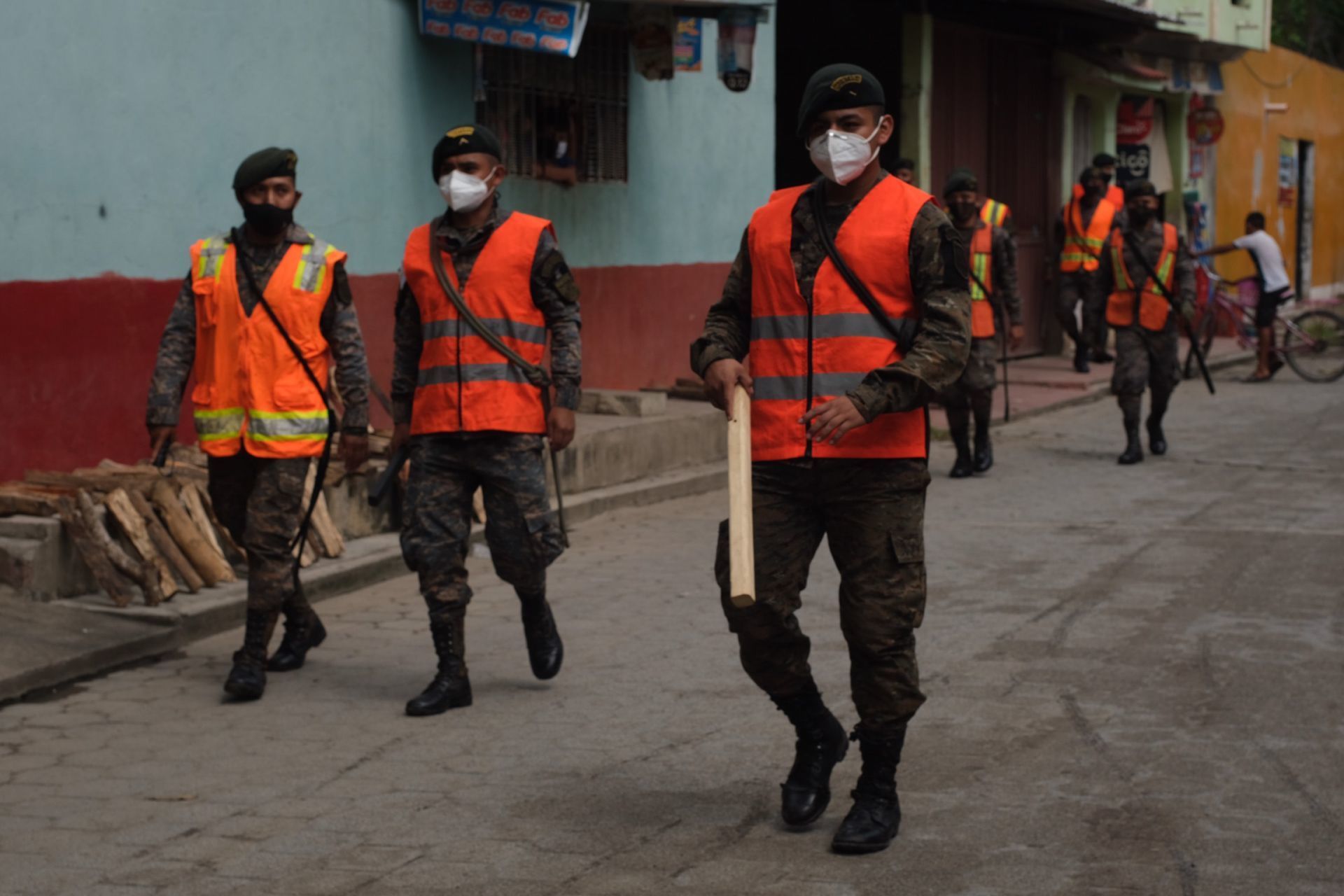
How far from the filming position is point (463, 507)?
6.97 meters

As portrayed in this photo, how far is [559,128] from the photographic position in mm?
13672

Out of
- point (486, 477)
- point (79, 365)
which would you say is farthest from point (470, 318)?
point (79, 365)

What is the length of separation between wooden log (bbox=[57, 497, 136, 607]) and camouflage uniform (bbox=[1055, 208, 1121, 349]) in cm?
1360

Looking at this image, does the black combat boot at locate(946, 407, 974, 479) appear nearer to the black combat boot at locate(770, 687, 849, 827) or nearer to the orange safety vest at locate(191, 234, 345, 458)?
the orange safety vest at locate(191, 234, 345, 458)

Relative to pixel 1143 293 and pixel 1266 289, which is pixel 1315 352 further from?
pixel 1143 293

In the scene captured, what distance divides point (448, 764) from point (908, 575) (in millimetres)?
1757

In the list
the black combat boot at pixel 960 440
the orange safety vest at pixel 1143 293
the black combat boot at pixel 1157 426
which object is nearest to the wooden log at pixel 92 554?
the black combat boot at pixel 960 440

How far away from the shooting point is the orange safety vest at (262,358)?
708 cm

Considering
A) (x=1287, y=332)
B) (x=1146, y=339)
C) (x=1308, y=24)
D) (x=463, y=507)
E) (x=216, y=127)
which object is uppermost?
(x=1308, y=24)

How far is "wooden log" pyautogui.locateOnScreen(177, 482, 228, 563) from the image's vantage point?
29.1 feet

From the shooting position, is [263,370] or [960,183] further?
[960,183]

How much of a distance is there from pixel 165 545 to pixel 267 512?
1663 mm

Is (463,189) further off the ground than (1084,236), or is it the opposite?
(463,189)

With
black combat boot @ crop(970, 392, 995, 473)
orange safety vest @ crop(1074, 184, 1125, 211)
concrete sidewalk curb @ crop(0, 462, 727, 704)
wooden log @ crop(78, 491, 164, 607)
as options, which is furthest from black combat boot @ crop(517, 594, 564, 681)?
orange safety vest @ crop(1074, 184, 1125, 211)
